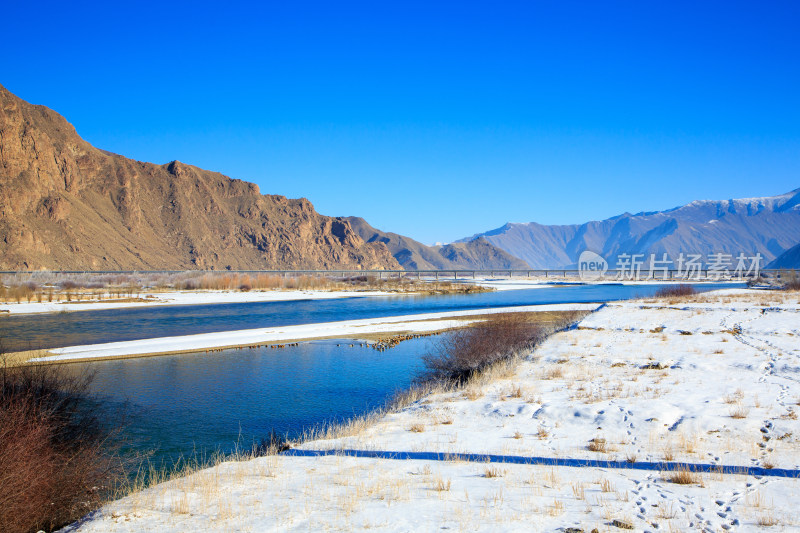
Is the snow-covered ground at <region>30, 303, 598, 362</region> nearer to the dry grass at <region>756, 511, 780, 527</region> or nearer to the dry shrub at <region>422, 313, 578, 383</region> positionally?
the dry shrub at <region>422, 313, 578, 383</region>

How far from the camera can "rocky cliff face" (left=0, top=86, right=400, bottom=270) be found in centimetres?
10994

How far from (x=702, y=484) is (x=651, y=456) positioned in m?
1.42

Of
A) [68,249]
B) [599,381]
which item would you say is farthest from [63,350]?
[68,249]

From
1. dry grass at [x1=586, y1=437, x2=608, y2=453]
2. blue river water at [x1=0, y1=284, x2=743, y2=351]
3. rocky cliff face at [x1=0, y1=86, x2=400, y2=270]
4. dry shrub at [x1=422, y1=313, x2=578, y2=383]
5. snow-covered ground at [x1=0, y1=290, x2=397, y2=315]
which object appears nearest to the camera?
dry grass at [x1=586, y1=437, x2=608, y2=453]

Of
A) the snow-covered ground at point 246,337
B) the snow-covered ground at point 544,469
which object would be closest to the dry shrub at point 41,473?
the snow-covered ground at point 544,469

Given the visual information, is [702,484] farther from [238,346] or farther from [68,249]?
[68,249]

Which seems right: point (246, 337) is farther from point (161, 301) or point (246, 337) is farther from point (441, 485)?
point (161, 301)

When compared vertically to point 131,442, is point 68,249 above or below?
above

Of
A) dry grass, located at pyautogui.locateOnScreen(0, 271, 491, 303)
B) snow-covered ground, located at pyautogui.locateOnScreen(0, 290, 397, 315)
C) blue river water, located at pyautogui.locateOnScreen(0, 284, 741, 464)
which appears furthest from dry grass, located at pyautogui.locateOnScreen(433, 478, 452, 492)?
dry grass, located at pyautogui.locateOnScreen(0, 271, 491, 303)

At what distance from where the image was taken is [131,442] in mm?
11336

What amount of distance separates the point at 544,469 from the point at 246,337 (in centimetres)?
2260

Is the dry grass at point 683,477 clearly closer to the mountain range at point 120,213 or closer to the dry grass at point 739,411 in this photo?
the dry grass at point 739,411

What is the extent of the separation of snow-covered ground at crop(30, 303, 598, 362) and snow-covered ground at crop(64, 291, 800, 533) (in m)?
14.5

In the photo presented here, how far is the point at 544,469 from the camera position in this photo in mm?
7473
